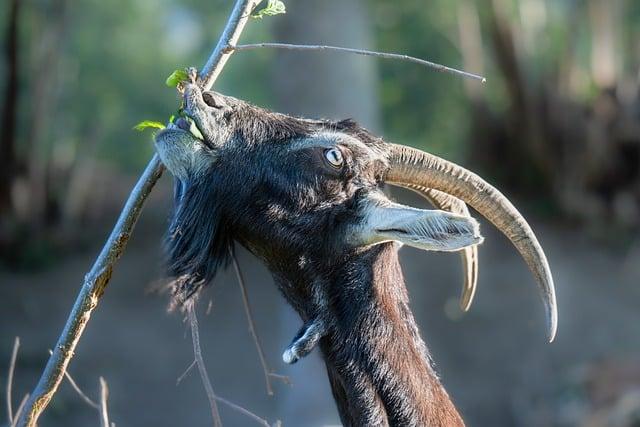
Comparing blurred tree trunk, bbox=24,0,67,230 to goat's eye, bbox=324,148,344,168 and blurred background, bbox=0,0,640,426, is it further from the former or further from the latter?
goat's eye, bbox=324,148,344,168

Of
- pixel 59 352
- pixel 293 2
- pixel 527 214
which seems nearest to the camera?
pixel 59 352

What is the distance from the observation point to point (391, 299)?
4.09 metres

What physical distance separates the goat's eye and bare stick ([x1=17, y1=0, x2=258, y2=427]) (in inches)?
21.8

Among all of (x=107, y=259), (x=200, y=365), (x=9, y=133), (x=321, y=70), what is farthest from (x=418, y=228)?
(x=9, y=133)

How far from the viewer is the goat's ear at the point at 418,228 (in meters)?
3.48

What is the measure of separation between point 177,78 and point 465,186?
1243 mm

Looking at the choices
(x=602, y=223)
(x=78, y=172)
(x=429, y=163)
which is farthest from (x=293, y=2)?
(x=429, y=163)

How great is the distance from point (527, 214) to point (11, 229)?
7108 millimetres

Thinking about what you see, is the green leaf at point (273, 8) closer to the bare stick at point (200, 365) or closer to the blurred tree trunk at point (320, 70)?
the bare stick at point (200, 365)

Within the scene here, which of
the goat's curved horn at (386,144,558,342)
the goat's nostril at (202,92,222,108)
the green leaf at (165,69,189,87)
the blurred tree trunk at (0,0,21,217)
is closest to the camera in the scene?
the green leaf at (165,69,189,87)

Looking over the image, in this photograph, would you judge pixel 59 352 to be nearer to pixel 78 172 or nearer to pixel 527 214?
pixel 78 172

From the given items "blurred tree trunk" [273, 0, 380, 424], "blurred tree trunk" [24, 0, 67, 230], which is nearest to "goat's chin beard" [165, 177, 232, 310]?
"blurred tree trunk" [273, 0, 380, 424]

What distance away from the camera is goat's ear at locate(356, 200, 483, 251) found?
348 cm

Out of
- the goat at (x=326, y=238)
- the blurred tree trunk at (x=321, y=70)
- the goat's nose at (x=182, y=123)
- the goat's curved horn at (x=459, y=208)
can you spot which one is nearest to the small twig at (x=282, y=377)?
the goat at (x=326, y=238)
